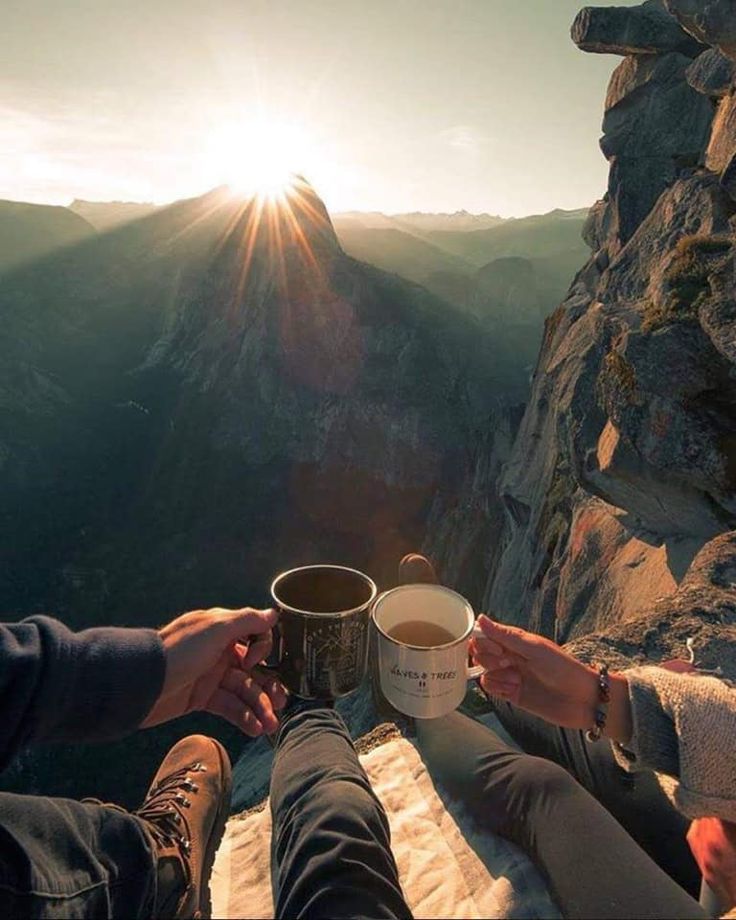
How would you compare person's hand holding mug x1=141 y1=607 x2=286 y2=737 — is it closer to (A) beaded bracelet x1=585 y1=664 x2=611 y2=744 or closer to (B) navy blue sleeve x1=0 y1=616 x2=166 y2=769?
(B) navy blue sleeve x1=0 y1=616 x2=166 y2=769

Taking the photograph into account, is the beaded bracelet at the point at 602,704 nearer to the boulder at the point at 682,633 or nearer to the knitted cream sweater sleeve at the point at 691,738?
the knitted cream sweater sleeve at the point at 691,738

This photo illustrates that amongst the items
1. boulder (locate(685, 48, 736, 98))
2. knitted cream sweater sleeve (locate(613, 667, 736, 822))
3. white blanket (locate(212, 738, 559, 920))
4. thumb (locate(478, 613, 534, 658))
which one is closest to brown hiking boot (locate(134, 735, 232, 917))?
white blanket (locate(212, 738, 559, 920))

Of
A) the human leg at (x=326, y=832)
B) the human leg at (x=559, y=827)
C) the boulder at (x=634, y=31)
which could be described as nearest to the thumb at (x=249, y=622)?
the human leg at (x=326, y=832)

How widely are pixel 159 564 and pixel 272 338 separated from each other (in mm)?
27039

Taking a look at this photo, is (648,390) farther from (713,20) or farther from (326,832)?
(713,20)

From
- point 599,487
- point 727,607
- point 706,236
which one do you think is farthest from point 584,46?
point 727,607

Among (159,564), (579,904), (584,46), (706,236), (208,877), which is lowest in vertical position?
(159,564)

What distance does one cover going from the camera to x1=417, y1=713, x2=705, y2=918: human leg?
2.43m

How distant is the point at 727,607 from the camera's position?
535cm

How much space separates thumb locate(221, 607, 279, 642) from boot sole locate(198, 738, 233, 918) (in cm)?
157

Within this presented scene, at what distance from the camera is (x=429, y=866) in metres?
3.42

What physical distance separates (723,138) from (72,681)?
1492 centimetres

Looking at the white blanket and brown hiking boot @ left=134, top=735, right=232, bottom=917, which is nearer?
brown hiking boot @ left=134, top=735, right=232, bottom=917

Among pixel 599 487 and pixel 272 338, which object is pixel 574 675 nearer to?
pixel 599 487
